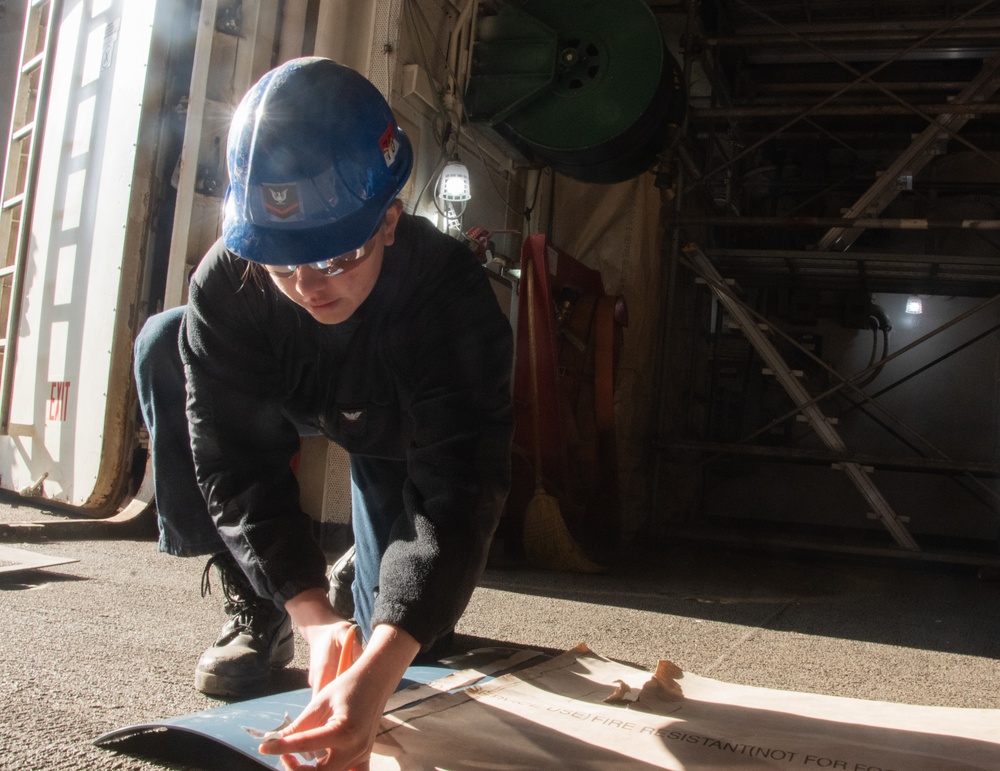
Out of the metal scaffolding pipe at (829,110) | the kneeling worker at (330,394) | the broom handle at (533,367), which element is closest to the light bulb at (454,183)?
the broom handle at (533,367)

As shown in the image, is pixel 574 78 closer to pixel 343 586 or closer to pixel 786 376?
pixel 786 376

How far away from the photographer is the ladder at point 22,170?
3.17 m

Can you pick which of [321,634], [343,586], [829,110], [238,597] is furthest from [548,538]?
[829,110]

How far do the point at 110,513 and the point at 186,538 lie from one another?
1.66 metres

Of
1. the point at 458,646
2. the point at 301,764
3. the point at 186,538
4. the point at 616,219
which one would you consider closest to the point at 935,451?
the point at 616,219

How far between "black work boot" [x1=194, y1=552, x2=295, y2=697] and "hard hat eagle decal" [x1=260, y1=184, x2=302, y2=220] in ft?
2.21

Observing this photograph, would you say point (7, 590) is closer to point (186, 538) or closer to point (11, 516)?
point (186, 538)

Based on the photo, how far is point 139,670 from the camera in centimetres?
127

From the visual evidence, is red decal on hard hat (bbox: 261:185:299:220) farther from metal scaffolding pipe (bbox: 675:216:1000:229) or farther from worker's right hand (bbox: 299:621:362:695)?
metal scaffolding pipe (bbox: 675:216:1000:229)

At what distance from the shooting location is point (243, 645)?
1.29 meters

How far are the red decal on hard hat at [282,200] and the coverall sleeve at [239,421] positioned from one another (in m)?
0.22

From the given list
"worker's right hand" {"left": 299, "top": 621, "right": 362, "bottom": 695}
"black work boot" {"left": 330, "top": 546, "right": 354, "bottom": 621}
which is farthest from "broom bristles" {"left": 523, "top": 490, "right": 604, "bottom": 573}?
"worker's right hand" {"left": 299, "top": 621, "right": 362, "bottom": 695}

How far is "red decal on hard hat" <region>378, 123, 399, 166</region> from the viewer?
3.10 feet

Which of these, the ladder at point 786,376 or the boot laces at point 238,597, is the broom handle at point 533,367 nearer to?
the ladder at point 786,376
